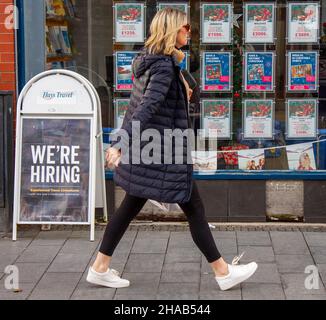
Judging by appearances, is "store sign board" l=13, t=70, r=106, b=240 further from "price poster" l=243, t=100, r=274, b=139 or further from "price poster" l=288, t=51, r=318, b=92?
"price poster" l=288, t=51, r=318, b=92

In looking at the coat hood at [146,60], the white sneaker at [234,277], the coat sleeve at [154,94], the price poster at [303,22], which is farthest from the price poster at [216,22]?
the white sneaker at [234,277]

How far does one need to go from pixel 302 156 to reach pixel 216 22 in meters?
1.48

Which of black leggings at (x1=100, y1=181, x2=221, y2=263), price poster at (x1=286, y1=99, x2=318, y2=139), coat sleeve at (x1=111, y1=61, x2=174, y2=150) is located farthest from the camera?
price poster at (x1=286, y1=99, x2=318, y2=139)

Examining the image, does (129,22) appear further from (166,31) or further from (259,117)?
(166,31)

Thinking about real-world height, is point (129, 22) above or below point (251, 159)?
above

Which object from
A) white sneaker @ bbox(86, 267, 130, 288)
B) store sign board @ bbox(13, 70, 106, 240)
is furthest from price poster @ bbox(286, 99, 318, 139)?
white sneaker @ bbox(86, 267, 130, 288)

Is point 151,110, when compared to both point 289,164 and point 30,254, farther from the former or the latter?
point 289,164

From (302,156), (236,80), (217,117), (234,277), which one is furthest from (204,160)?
(234,277)

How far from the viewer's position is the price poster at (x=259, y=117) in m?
6.99

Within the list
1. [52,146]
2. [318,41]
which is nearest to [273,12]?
[318,41]

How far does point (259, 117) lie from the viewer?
7.00 meters

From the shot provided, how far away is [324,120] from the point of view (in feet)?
22.8

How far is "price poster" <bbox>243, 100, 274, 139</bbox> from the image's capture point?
6988 mm
